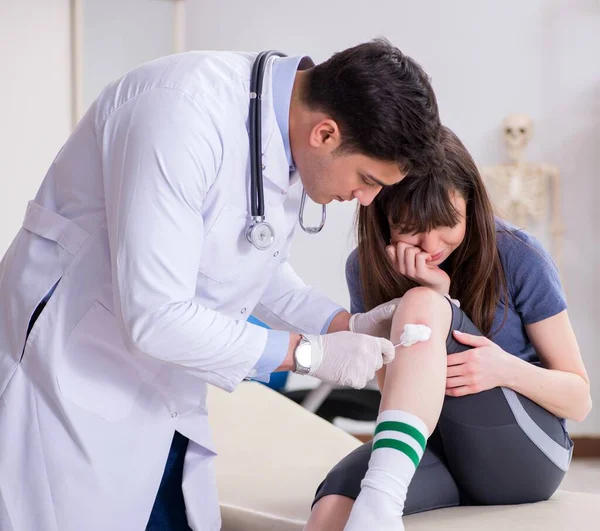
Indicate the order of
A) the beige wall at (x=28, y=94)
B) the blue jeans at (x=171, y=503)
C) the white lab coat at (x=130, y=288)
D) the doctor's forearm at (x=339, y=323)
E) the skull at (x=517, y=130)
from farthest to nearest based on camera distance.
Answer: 1. the skull at (x=517, y=130)
2. the beige wall at (x=28, y=94)
3. the doctor's forearm at (x=339, y=323)
4. the blue jeans at (x=171, y=503)
5. the white lab coat at (x=130, y=288)

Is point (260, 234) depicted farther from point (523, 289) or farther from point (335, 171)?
point (523, 289)

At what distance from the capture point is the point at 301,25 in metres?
4.38

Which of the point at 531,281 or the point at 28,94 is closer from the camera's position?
the point at 531,281

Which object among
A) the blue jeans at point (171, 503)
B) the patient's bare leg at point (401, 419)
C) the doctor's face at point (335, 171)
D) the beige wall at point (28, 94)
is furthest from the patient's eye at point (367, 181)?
the beige wall at point (28, 94)

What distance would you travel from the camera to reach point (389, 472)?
1.37 meters

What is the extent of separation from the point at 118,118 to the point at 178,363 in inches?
15.9

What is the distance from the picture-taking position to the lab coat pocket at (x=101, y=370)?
1.39 meters

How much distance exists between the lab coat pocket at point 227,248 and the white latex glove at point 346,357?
18 centimetres

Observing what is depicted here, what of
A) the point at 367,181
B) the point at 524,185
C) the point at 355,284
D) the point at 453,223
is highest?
the point at 367,181

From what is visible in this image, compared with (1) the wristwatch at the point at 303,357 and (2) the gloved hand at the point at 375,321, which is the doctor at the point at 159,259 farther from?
(2) the gloved hand at the point at 375,321

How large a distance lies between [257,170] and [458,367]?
55 centimetres

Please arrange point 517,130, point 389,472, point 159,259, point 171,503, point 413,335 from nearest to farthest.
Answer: point 159,259 → point 389,472 → point 413,335 → point 171,503 → point 517,130

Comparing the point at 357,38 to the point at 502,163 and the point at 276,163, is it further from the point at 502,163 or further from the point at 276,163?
the point at 276,163

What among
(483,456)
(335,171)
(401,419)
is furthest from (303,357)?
(483,456)
